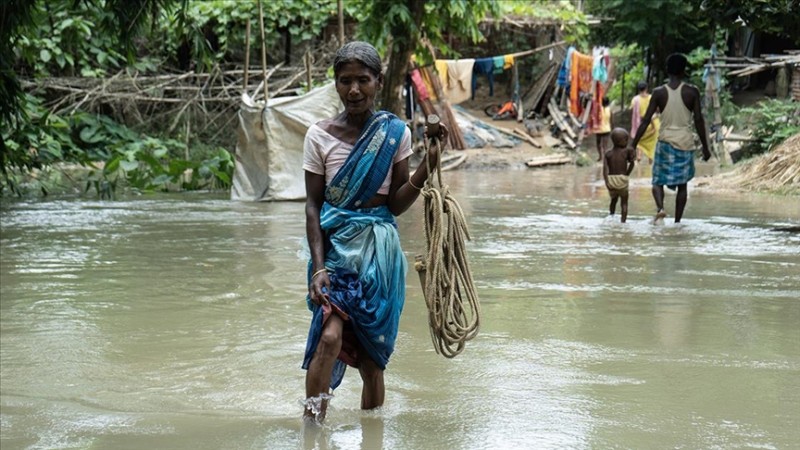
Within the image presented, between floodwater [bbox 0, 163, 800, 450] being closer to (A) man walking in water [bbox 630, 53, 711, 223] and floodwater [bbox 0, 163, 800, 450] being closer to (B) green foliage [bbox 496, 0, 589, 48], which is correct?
(A) man walking in water [bbox 630, 53, 711, 223]

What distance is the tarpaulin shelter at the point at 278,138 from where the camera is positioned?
1230 cm

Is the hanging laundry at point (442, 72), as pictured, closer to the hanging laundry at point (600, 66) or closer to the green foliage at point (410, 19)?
the hanging laundry at point (600, 66)

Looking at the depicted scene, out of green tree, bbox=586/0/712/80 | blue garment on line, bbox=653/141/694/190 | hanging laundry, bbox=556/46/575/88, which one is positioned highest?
green tree, bbox=586/0/712/80

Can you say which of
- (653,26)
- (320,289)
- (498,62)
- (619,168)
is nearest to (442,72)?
(498,62)

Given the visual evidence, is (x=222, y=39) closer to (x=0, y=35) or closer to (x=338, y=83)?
(x=0, y=35)

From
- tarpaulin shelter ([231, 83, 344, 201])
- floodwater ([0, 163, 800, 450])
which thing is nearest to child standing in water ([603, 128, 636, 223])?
floodwater ([0, 163, 800, 450])

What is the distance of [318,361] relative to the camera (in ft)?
11.8

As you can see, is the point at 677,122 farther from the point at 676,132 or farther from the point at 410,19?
the point at 410,19

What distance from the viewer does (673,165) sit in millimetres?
9922

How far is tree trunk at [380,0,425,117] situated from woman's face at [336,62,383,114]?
907 cm

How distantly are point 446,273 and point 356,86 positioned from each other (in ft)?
2.46

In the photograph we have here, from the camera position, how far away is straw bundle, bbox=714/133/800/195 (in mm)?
13156

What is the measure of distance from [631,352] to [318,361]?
1.87 m

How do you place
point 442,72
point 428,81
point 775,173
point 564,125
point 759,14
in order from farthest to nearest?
1. point 564,125
2. point 442,72
3. point 428,81
4. point 775,173
5. point 759,14
